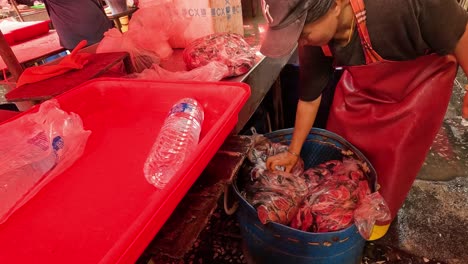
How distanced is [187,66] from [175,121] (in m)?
0.77

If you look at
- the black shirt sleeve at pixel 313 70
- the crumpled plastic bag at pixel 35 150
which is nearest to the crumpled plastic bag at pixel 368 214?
the black shirt sleeve at pixel 313 70

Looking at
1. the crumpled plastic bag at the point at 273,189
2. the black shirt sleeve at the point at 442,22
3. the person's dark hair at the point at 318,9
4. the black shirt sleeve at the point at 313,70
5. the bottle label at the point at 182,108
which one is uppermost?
the person's dark hair at the point at 318,9

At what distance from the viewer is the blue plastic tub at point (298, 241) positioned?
1.00 metres

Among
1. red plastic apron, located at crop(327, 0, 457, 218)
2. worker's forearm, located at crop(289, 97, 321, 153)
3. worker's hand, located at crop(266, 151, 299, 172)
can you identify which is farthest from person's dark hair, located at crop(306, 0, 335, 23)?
worker's hand, located at crop(266, 151, 299, 172)

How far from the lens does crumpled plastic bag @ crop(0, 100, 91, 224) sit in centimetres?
73

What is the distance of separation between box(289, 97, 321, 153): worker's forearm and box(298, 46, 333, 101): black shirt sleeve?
0.04 meters

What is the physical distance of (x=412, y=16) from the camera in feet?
2.78

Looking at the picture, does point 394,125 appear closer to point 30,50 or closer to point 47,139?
point 47,139

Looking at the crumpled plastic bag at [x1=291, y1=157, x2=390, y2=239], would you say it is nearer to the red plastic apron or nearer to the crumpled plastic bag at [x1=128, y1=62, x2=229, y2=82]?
the red plastic apron

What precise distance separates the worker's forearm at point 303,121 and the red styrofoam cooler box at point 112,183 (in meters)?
0.51

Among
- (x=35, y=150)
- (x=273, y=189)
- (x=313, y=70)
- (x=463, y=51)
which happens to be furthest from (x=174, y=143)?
(x=463, y=51)

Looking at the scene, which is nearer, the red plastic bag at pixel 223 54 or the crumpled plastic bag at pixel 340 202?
the crumpled plastic bag at pixel 340 202

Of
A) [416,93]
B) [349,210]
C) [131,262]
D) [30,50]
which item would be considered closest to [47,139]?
[131,262]

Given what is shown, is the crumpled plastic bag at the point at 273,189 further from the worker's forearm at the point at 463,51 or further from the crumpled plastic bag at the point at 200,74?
the worker's forearm at the point at 463,51
